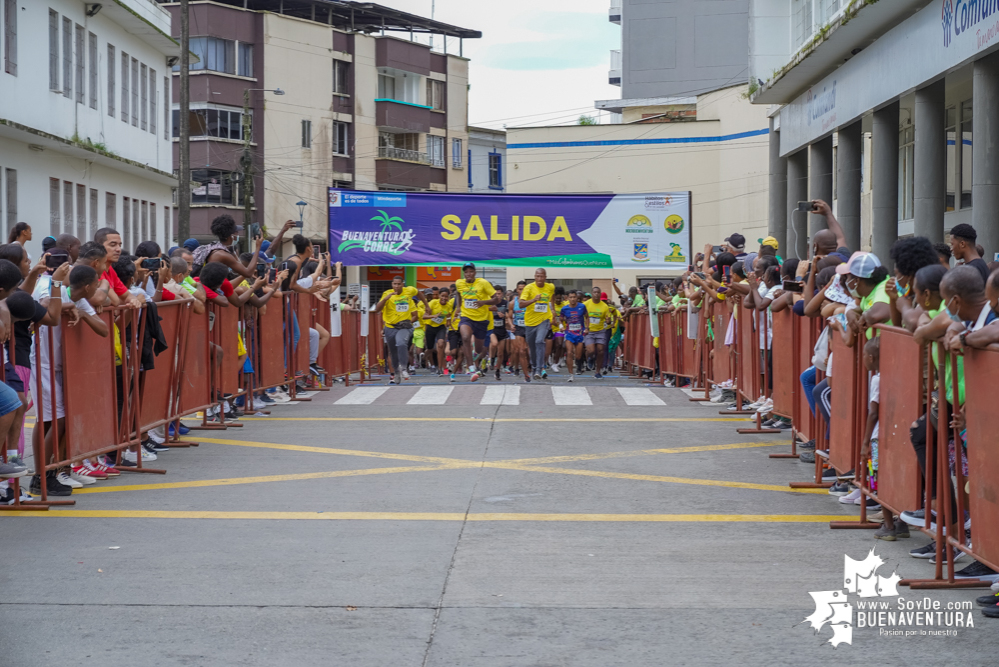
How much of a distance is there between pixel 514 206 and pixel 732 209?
2791 centimetres

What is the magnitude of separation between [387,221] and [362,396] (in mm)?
10074

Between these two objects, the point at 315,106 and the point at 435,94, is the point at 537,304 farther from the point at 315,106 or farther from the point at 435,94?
the point at 435,94

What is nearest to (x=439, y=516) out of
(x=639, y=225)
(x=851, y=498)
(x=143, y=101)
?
(x=851, y=498)

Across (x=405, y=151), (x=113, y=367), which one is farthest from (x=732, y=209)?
(x=113, y=367)

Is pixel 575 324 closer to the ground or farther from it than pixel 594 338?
farther from it

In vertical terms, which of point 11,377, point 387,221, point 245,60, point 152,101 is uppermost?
point 245,60

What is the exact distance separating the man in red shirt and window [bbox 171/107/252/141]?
40837 mm

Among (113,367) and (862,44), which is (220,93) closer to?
(862,44)

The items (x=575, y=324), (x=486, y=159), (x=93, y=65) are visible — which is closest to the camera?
(x=575, y=324)

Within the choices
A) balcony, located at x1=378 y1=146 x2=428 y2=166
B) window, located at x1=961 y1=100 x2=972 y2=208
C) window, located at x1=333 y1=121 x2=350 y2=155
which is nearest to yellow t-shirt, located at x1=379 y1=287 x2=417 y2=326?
window, located at x1=961 y1=100 x2=972 y2=208

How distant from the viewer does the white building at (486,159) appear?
65125 mm

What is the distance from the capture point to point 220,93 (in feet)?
165

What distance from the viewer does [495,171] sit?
66.4m

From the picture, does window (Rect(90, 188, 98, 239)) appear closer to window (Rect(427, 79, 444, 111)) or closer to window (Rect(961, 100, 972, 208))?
window (Rect(961, 100, 972, 208))
